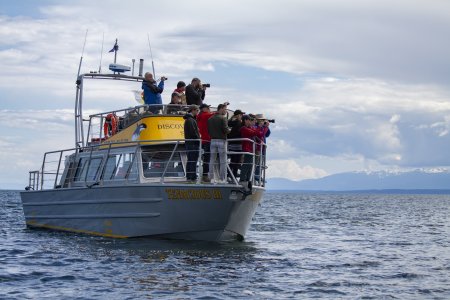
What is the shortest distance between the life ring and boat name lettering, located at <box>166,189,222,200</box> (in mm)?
4626

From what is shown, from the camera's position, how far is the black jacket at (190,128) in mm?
18016

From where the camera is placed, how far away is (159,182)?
18.4 meters

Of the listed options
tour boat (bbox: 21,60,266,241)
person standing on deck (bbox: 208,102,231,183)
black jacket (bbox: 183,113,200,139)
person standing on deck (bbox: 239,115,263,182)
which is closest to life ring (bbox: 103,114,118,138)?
tour boat (bbox: 21,60,266,241)

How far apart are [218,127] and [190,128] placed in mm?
814

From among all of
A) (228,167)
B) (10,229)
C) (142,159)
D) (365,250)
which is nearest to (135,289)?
(228,167)

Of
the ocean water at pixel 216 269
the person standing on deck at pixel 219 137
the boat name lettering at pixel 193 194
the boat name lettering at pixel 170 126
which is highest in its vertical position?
the boat name lettering at pixel 170 126

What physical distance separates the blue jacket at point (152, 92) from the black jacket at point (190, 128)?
10.7 feet

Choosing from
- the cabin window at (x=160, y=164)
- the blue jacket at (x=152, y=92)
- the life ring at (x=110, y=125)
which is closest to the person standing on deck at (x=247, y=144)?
the cabin window at (x=160, y=164)

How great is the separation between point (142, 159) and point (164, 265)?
5.13 metres

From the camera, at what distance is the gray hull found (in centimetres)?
1753

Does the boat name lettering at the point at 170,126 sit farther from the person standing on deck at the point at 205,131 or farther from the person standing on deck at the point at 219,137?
the person standing on deck at the point at 219,137

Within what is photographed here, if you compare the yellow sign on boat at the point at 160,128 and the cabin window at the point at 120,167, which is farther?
the cabin window at the point at 120,167

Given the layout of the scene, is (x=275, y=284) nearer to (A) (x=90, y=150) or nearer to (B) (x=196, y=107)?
(B) (x=196, y=107)

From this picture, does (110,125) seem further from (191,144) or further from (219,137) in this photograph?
(219,137)
